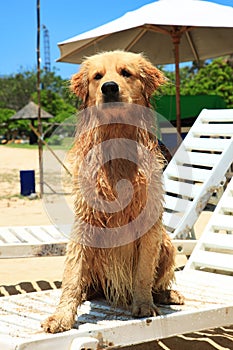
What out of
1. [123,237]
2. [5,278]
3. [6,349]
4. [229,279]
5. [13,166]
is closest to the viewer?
[6,349]

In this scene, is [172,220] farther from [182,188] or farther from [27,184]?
[27,184]

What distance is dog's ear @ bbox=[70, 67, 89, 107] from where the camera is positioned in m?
2.76

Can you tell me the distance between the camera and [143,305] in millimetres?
2791

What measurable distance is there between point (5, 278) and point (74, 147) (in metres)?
2.88

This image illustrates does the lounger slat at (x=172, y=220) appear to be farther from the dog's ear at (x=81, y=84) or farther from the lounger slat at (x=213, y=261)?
the dog's ear at (x=81, y=84)

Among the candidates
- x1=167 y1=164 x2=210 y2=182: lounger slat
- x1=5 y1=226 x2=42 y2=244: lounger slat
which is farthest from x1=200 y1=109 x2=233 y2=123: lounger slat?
x1=5 y1=226 x2=42 y2=244: lounger slat

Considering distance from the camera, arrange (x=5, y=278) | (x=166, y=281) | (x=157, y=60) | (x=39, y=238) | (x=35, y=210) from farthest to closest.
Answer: (x=157, y=60) → (x=35, y=210) → (x=5, y=278) → (x=39, y=238) → (x=166, y=281)

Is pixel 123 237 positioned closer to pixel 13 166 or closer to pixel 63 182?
pixel 63 182

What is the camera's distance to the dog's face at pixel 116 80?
2.56 meters

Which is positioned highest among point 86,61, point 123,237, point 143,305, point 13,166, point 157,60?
point 157,60

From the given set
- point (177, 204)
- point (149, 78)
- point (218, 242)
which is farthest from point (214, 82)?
point (149, 78)

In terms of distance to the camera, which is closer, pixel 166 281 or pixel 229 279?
pixel 166 281

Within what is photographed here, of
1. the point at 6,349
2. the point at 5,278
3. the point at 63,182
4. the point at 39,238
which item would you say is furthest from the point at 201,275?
the point at 63,182

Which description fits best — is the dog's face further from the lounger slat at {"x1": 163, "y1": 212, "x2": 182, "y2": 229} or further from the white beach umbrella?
the white beach umbrella
